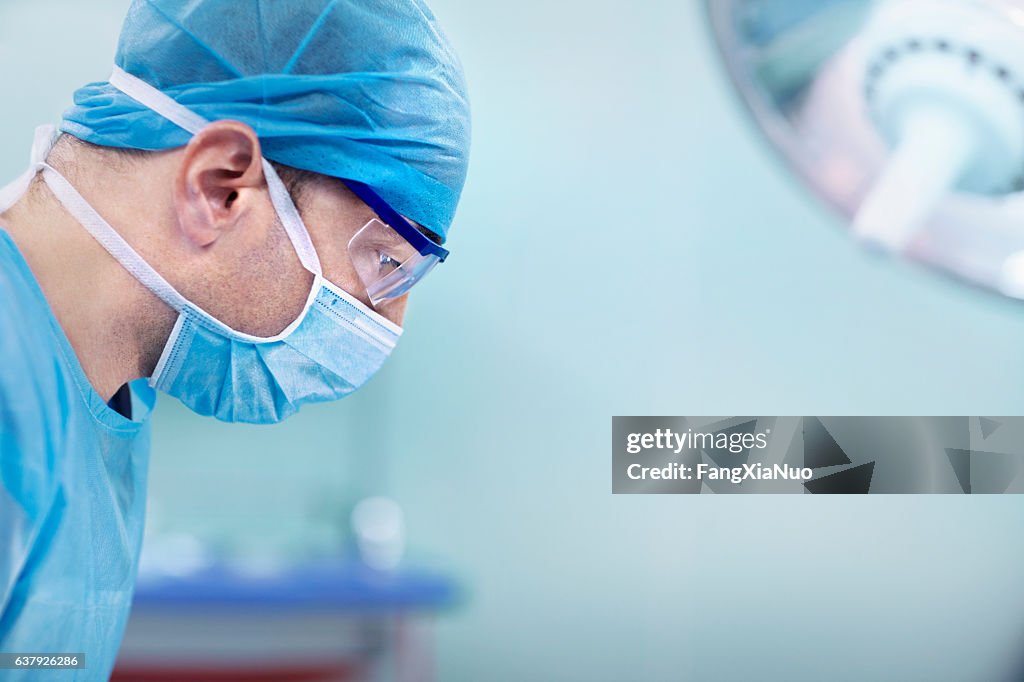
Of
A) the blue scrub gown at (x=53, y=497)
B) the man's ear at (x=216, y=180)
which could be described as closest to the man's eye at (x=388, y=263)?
the man's ear at (x=216, y=180)

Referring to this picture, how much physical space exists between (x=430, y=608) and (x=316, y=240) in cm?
124

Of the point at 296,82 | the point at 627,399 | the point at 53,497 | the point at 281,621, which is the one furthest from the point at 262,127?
the point at 627,399

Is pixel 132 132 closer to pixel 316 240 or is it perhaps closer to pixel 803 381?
pixel 316 240

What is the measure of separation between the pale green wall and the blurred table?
2.07 ft

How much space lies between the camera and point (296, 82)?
851mm

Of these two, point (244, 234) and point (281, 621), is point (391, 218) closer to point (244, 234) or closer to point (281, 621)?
point (244, 234)

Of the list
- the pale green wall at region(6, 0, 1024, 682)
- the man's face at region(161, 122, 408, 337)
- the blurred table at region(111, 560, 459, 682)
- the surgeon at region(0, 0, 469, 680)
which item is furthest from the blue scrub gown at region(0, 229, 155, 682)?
the pale green wall at region(6, 0, 1024, 682)

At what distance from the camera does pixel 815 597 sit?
95.0 inches

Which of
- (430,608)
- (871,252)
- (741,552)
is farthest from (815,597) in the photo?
(871,252)

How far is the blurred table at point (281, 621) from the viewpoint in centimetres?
188

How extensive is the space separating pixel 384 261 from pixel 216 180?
18 cm

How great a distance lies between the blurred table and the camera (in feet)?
6.16

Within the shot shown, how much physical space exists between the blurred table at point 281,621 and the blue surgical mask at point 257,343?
3.31ft

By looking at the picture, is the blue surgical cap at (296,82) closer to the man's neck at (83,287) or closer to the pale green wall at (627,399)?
the man's neck at (83,287)
